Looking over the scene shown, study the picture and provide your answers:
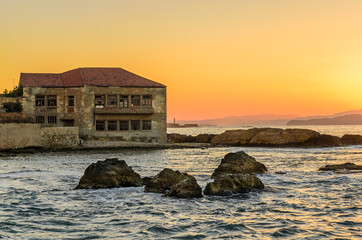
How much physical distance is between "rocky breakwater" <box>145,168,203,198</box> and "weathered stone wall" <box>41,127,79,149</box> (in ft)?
110

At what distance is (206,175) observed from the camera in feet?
86.7

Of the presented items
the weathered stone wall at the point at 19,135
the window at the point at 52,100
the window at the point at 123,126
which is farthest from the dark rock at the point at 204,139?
the weathered stone wall at the point at 19,135

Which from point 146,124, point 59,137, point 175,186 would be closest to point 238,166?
point 175,186

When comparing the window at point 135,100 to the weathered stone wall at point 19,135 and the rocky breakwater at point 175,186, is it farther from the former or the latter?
the rocky breakwater at point 175,186

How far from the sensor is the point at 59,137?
51.1 meters

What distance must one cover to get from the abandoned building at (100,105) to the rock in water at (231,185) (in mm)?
38796

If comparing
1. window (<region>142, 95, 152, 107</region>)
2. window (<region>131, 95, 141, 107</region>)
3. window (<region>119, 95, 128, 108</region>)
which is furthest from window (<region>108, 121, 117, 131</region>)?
window (<region>142, 95, 152, 107</region>)

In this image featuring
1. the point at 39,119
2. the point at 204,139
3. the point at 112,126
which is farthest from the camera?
the point at 204,139

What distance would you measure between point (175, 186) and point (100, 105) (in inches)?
1614

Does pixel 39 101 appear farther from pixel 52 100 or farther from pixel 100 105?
pixel 100 105

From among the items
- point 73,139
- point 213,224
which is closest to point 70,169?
point 213,224

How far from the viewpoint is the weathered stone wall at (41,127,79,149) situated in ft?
165

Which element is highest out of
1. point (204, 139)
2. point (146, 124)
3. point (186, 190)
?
point (146, 124)

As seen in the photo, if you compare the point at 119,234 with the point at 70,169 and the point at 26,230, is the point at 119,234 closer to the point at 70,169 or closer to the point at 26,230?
the point at 26,230
